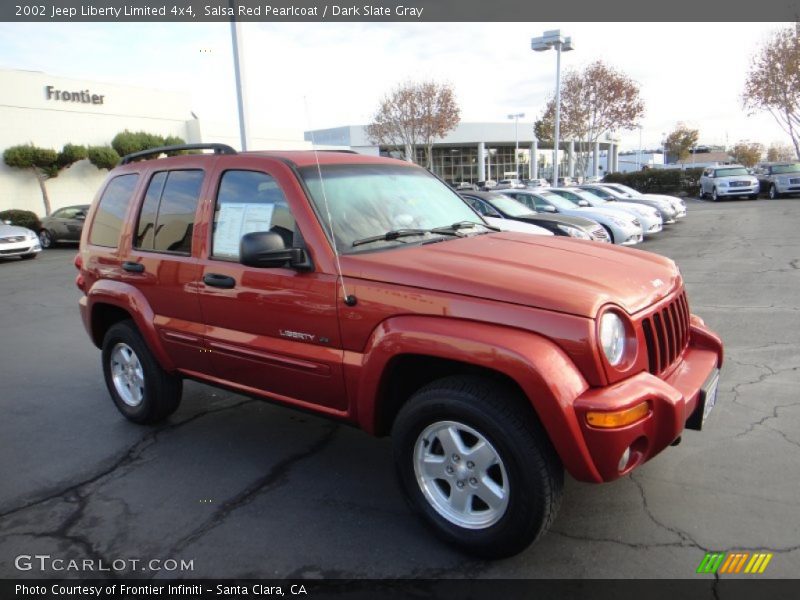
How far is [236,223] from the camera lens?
3676mm

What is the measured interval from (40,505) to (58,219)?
20.6 m

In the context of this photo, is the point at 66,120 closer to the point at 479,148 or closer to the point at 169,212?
the point at 169,212

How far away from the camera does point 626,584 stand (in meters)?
2.67

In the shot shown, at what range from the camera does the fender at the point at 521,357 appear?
2496mm

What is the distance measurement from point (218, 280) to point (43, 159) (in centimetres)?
2830

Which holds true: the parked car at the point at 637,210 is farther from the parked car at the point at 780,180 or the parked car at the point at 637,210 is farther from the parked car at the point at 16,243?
the parked car at the point at 16,243

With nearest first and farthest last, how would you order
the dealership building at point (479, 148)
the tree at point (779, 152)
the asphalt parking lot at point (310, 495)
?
the asphalt parking lot at point (310, 495), the dealership building at point (479, 148), the tree at point (779, 152)

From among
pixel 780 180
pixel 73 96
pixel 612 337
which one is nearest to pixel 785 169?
pixel 780 180

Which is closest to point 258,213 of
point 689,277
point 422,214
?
point 422,214

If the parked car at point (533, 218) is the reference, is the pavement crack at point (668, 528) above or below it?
below

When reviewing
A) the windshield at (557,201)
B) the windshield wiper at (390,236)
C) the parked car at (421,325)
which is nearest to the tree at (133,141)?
the windshield at (557,201)

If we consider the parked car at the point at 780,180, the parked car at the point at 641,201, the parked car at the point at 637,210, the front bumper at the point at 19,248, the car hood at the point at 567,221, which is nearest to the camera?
the car hood at the point at 567,221

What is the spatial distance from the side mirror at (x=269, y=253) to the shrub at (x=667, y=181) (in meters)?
36.8

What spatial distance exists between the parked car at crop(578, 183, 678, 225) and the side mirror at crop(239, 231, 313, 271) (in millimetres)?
16954
